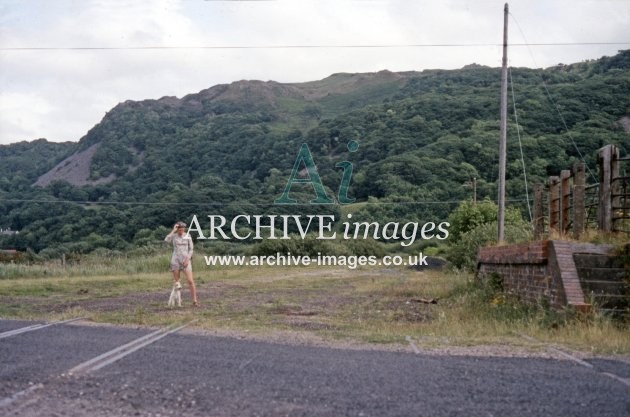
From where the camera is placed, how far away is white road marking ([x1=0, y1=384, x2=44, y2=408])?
18.6 feet

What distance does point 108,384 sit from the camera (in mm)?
6504

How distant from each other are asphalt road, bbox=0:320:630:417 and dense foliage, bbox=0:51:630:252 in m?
41.1

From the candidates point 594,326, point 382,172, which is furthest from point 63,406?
point 382,172

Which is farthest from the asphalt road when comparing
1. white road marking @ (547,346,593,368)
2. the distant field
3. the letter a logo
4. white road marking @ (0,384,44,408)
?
the letter a logo

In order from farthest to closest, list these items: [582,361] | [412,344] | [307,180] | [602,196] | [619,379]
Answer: [307,180] < [602,196] < [412,344] < [582,361] < [619,379]

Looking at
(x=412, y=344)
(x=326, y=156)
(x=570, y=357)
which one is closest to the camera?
(x=570, y=357)

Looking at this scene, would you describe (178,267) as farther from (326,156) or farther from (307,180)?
(326,156)

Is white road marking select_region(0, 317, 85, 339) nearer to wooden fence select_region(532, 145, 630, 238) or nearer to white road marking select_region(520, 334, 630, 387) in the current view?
white road marking select_region(520, 334, 630, 387)

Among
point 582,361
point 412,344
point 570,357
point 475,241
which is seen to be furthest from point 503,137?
point 582,361

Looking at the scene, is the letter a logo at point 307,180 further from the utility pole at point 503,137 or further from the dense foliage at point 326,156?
the utility pole at point 503,137

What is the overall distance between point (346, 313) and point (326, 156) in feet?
235

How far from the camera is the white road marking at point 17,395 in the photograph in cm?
568

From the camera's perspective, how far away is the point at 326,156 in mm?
87312

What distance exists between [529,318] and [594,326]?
1.94 metres
